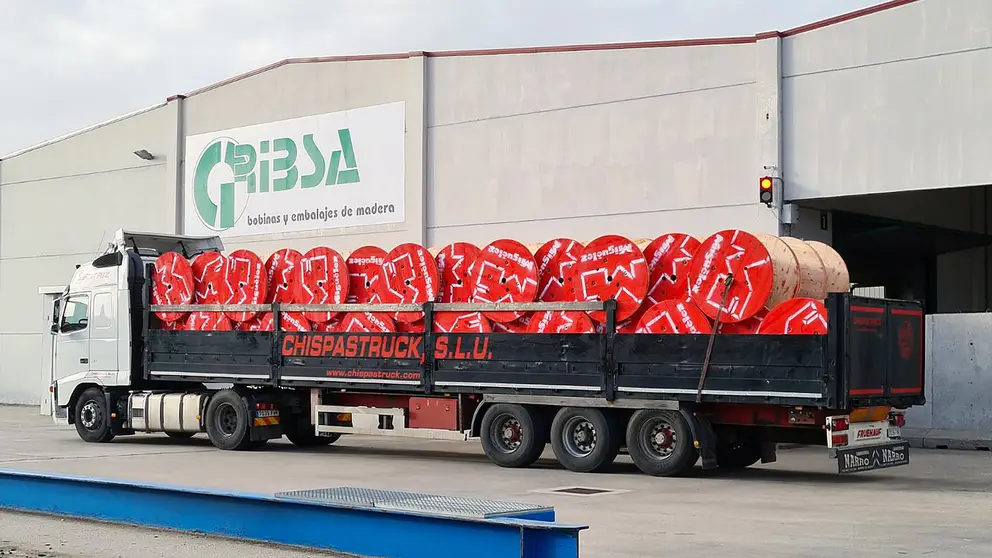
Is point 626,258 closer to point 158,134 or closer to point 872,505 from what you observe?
point 872,505

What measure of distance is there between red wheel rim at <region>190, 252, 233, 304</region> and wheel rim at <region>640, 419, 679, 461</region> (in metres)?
7.51

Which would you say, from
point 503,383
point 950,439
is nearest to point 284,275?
point 503,383

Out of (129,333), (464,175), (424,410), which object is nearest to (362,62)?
(464,175)

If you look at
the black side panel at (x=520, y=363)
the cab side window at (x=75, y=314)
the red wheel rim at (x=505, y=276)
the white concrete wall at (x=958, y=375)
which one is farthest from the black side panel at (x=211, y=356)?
the white concrete wall at (x=958, y=375)

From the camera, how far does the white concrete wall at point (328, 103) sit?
26.4 meters

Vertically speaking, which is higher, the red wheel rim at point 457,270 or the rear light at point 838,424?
the red wheel rim at point 457,270

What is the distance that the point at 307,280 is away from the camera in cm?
1838

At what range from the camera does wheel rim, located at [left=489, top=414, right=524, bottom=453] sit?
16.4 metres

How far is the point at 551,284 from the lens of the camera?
638 inches

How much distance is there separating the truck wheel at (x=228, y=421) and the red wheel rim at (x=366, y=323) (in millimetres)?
2484

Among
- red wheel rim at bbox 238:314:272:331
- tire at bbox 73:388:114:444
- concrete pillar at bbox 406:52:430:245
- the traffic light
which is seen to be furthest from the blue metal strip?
concrete pillar at bbox 406:52:430:245

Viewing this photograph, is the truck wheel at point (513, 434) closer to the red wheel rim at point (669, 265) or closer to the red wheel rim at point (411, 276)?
the red wheel rim at point (411, 276)

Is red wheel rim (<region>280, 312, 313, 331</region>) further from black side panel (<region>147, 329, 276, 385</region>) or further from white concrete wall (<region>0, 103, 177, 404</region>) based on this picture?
white concrete wall (<region>0, 103, 177, 404</region>)

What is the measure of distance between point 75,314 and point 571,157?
9.77 meters
